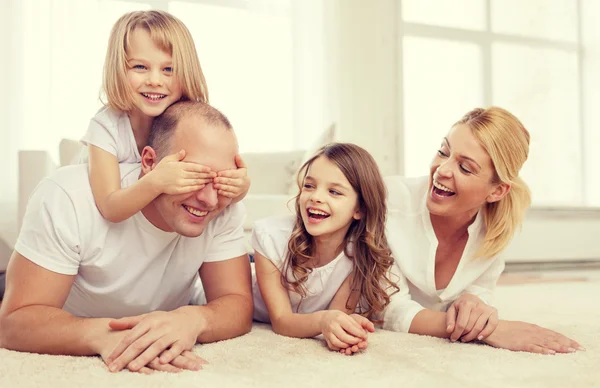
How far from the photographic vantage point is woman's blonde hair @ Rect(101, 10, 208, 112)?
64.9 inches

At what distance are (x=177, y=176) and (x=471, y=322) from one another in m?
0.83

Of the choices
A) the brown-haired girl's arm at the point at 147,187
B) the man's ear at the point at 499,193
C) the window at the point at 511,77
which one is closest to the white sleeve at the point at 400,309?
the man's ear at the point at 499,193

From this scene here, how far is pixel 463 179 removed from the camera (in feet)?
5.81

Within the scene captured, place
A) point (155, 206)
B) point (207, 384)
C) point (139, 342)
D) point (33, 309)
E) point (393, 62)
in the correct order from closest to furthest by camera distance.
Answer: point (207, 384), point (139, 342), point (33, 309), point (155, 206), point (393, 62)

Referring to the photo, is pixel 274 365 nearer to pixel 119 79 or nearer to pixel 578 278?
pixel 119 79

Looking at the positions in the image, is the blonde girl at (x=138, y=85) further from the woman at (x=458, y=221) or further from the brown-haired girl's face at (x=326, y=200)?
the woman at (x=458, y=221)

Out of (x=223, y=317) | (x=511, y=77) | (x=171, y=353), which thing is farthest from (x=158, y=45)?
(x=511, y=77)

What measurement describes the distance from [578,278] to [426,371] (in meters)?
3.33

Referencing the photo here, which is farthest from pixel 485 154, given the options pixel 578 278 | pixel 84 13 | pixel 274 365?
pixel 84 13

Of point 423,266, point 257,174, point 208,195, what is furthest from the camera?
point 257,174

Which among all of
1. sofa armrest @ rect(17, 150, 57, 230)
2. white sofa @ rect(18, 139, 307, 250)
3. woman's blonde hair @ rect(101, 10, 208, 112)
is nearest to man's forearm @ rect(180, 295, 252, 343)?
woman's blonde hair @ rect(101, 10, 208, 112)

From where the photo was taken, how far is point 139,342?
122 centimetres

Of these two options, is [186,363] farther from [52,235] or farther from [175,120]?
[175,120]

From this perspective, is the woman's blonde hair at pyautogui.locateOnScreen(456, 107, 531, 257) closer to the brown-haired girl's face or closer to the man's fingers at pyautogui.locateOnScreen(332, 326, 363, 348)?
the brown-haired girl's face
